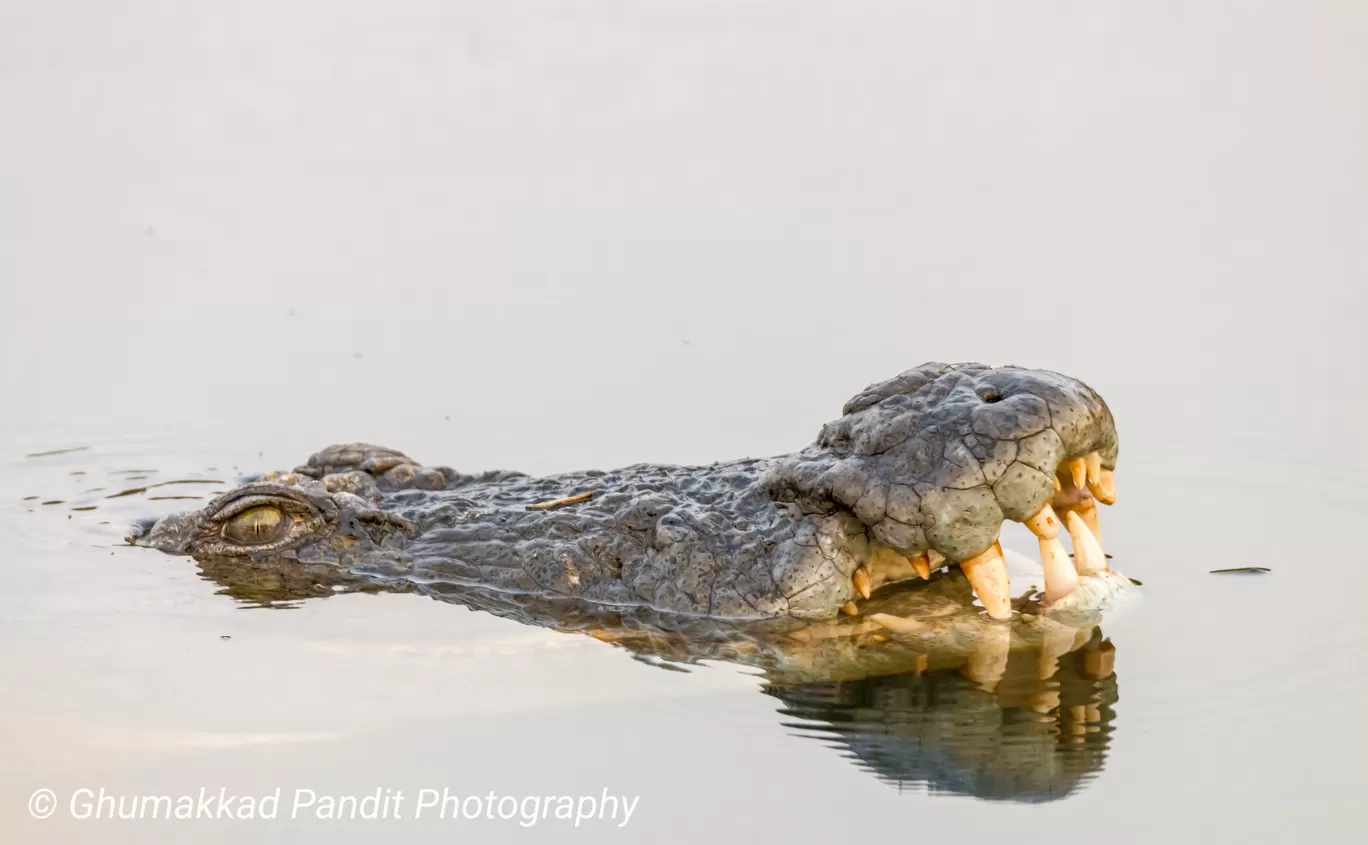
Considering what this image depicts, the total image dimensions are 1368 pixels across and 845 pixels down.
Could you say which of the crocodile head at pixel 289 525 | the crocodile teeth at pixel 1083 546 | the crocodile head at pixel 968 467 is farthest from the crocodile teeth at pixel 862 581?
the crocodile head at pixel 289 525

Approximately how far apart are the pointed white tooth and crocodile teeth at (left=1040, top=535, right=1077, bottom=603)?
0.82 ft

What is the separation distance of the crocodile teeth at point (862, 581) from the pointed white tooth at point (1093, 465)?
2.60 feet

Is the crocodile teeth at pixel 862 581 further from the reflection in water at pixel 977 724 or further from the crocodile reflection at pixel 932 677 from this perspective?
the reflection in water at pixel 977 724

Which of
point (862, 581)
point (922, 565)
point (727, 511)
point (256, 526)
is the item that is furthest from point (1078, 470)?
point (256, 526)

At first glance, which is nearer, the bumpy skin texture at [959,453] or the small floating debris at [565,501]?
the bumpy skin texture at [959,453]

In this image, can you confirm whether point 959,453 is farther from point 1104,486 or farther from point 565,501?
point 565,501

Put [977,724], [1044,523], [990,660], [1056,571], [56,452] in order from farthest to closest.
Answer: [56,452]
[1056,571]
[990,660]
[1044,523]
[977,724]

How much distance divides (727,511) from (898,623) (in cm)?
70

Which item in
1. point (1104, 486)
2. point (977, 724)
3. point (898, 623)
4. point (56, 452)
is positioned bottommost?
point (977, 724)

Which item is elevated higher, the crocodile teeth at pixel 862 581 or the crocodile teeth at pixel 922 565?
the crocodile teeth at pixel 922 565

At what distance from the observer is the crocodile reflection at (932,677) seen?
462cm

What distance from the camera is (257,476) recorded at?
772 centimetres

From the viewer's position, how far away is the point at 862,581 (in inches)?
211

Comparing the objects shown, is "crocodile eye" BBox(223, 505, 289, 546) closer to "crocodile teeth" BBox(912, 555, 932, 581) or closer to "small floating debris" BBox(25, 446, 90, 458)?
"small floating debris" BBox(25, 446, 90, 458)
